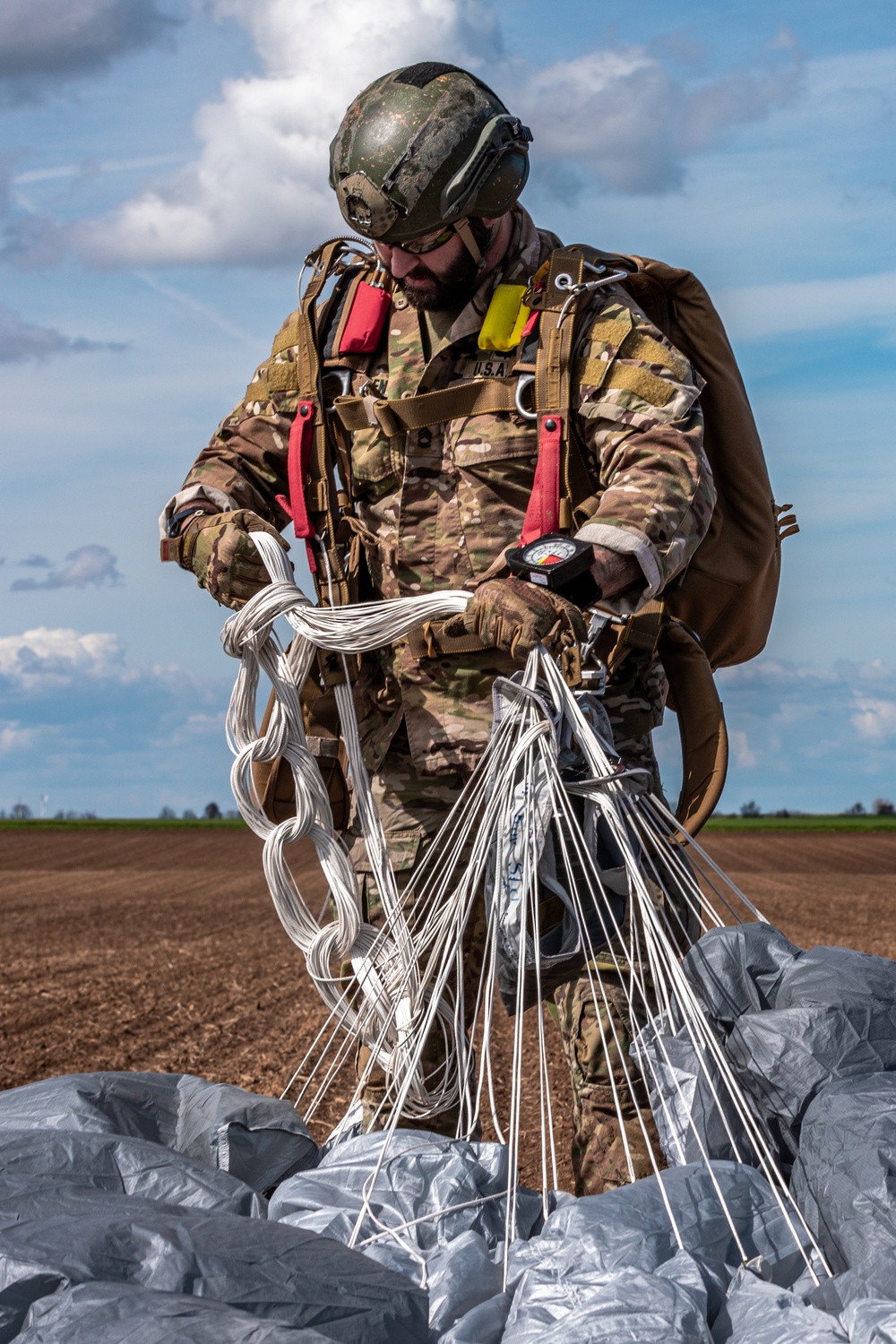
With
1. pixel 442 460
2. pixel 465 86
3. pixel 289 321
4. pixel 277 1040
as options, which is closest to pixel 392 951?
pixel 442 460

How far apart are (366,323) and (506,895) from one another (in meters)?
1.38

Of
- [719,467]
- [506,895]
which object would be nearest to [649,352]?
[719,467]

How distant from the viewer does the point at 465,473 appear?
9.46 feet

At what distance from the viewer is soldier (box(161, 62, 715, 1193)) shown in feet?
8.79

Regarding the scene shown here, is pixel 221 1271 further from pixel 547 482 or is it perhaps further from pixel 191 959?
pixel 191 959

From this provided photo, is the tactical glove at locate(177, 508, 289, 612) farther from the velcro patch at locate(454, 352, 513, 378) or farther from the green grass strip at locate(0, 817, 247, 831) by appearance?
the green grass strip at locate(0, 817, 247, 831)

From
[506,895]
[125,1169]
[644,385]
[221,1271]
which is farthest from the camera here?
[644,385]

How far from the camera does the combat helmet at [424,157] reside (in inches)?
106

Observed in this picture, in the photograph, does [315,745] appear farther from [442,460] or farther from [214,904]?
[214,904]

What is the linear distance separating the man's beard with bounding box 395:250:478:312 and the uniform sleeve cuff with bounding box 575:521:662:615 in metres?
0.71

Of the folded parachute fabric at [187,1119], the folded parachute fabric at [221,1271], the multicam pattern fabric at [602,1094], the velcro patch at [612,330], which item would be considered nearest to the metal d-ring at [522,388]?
the velcro patch at [612,330]

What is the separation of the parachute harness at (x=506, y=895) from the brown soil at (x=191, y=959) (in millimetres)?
985

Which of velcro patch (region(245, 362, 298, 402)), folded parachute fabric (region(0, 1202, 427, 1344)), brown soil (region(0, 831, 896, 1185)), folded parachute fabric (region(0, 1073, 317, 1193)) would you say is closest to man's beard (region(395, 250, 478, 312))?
velcro patch (region(245, 362, 298, 402))

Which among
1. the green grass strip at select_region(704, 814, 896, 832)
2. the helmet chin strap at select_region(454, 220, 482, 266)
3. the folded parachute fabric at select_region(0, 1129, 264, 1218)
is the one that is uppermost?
the helmet chin strap at select_region(454, 220, 482, 266)
